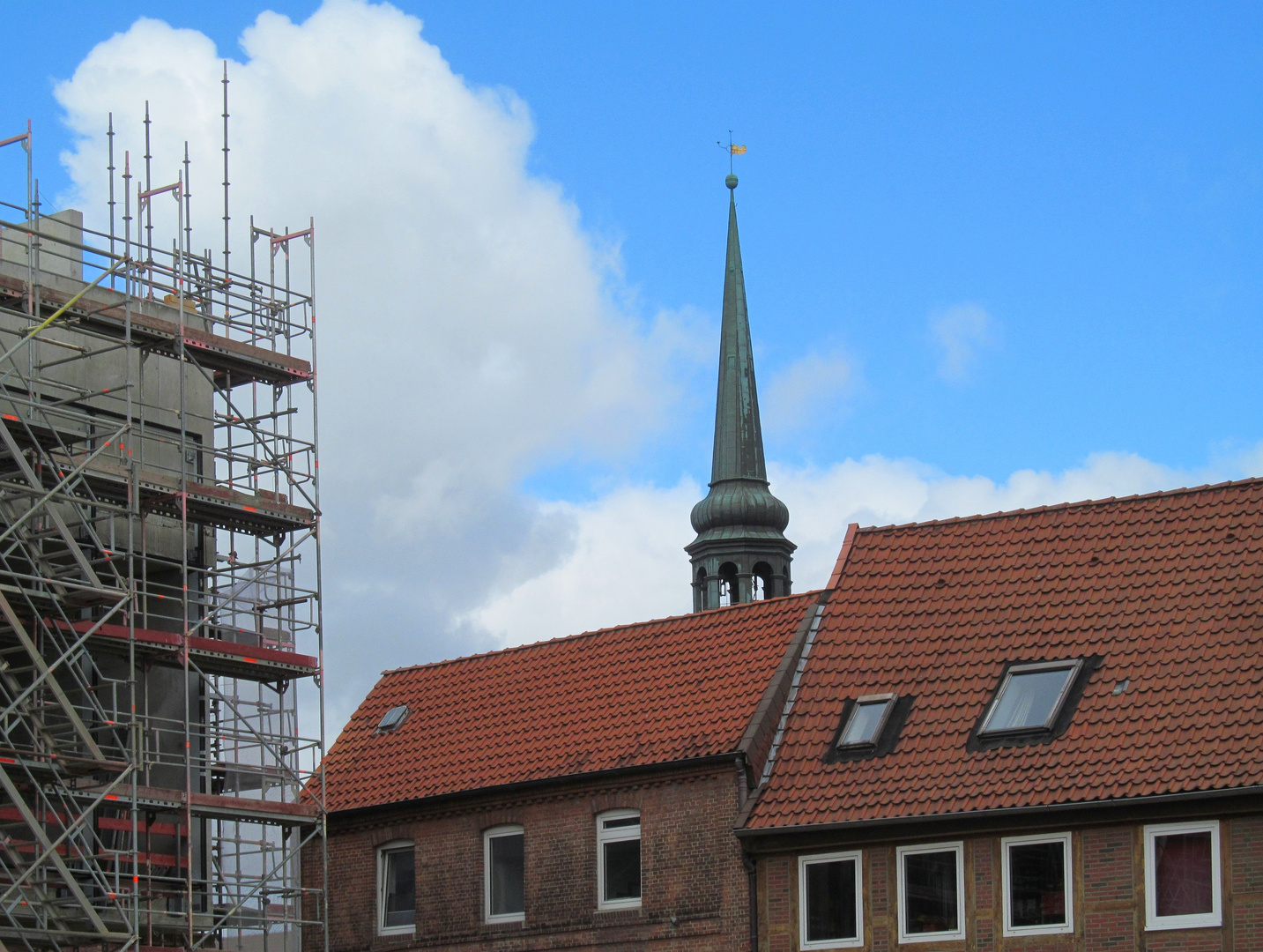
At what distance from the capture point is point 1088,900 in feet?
82.3

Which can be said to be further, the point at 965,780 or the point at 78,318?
the point at 78,318

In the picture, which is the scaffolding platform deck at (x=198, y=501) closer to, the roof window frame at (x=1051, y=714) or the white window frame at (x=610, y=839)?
the white window frame at (x=610, y=839)

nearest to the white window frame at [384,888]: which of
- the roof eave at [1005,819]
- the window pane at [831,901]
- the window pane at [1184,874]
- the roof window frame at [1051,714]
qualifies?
the roof eave at [1005,819]

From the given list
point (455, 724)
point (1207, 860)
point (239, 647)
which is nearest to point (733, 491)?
point (455, 724)

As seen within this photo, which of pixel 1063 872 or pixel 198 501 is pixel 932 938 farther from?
pixel 198 501

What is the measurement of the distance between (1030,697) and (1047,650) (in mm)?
954

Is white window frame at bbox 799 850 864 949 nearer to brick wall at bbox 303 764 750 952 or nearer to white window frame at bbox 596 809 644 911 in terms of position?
brick wall at bbox 303 764 750 952

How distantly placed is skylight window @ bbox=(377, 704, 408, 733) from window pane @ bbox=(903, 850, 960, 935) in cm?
1099

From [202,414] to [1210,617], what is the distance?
15.5m

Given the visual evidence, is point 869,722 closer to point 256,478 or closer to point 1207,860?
point 1207,860

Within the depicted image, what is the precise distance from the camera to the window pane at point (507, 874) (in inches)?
1210

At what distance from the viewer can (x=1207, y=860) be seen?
966 inches

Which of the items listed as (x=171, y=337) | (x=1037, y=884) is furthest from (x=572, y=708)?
(x=1037, y=884)

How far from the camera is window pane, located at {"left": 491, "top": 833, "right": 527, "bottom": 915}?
101 feet
